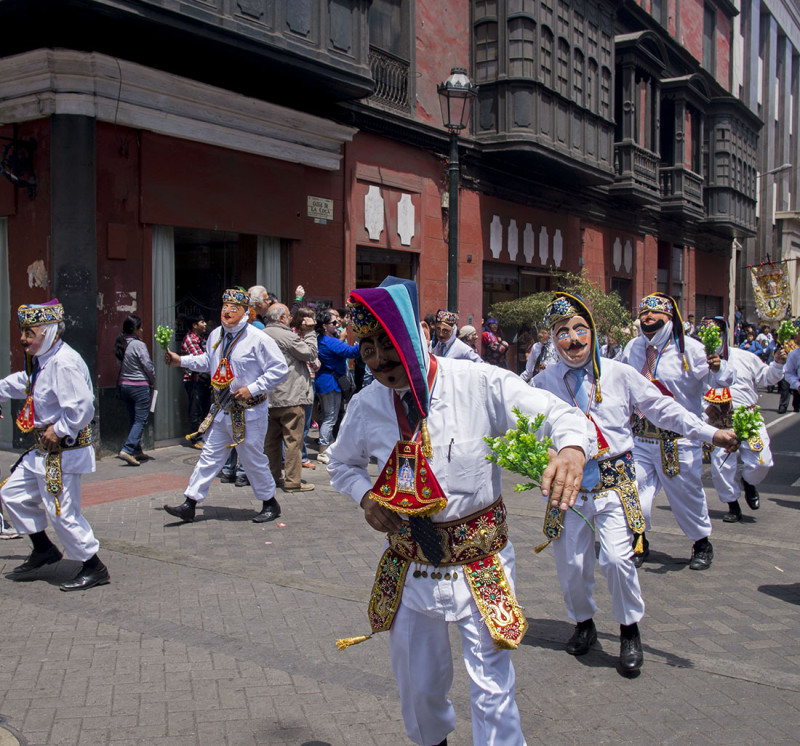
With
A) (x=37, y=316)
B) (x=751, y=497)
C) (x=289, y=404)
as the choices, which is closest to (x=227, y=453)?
(x=289, y=404)

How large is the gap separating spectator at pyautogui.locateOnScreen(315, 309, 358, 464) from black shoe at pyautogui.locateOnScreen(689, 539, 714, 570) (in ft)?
17.9

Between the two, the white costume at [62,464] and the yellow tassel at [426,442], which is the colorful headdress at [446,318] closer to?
the white costume at [62,464]

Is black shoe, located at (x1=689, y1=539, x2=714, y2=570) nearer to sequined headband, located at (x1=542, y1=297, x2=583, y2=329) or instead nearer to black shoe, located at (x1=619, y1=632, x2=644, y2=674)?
black shoe, located at (x1=619, y1=632, x2=644, y2=674)

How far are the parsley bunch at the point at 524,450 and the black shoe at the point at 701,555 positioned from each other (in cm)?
409

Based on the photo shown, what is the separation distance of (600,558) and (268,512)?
399 centimetres

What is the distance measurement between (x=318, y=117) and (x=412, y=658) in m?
12.2

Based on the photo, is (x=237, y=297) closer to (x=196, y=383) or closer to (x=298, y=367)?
(x=298, y=367)

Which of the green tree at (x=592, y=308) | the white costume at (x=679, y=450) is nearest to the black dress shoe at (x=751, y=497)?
the white costume at (x=679, y=450)

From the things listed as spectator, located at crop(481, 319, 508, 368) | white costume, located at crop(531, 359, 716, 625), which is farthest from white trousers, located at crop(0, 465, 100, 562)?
spectator, located at crop(481, 319, 508, 368)

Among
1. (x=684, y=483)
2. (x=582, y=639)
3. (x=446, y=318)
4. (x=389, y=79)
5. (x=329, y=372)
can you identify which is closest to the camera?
(x=582, y=639)

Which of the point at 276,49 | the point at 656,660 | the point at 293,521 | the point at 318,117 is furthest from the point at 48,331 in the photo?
the point at 318,117

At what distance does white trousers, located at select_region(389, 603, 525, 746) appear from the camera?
2.95 meters

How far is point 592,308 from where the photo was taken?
55.7 ft

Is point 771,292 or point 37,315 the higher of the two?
point 771,292
